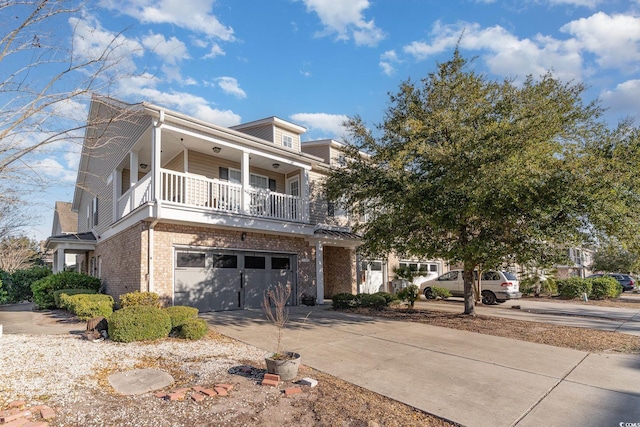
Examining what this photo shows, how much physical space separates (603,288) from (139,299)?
24.7 m

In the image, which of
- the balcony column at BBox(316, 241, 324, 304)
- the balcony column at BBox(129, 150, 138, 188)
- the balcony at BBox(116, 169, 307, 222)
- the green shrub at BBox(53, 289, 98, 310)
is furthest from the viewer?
the balcony column at BBox(316, 241, 324, 304)

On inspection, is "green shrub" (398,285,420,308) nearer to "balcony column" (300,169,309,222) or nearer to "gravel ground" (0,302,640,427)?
"balcony column" (300,169,309,222)

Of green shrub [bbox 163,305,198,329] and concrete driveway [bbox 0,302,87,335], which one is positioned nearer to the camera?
green shrub [bbox 163,305,198,329]

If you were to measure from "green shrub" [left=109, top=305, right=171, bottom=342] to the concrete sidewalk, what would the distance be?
5.61 feet

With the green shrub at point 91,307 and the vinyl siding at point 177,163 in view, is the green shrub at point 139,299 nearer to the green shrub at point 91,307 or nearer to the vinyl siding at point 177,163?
the green shrub at point 91,307

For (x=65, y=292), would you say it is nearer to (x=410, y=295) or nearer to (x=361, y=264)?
(x=410, y=295)

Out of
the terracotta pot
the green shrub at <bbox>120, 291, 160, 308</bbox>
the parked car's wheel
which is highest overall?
the green shrub at <bbox>120, 291, 160, 308</bbox>

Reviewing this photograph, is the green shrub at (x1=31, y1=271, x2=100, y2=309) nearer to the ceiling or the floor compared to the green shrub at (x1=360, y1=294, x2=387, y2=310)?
nearer to the ceiling

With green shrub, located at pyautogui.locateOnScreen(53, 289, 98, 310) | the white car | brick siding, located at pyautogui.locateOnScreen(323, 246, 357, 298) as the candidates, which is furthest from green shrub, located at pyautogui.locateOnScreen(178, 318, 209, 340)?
the white car

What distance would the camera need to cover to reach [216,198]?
45.4ft

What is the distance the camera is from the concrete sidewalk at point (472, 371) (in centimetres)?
492

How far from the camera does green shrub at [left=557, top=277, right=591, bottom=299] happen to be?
22.5 m

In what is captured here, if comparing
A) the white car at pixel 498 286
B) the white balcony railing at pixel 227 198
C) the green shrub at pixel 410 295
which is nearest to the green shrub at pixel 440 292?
the white car at pixel 498 286

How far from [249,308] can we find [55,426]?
10.1 metres
